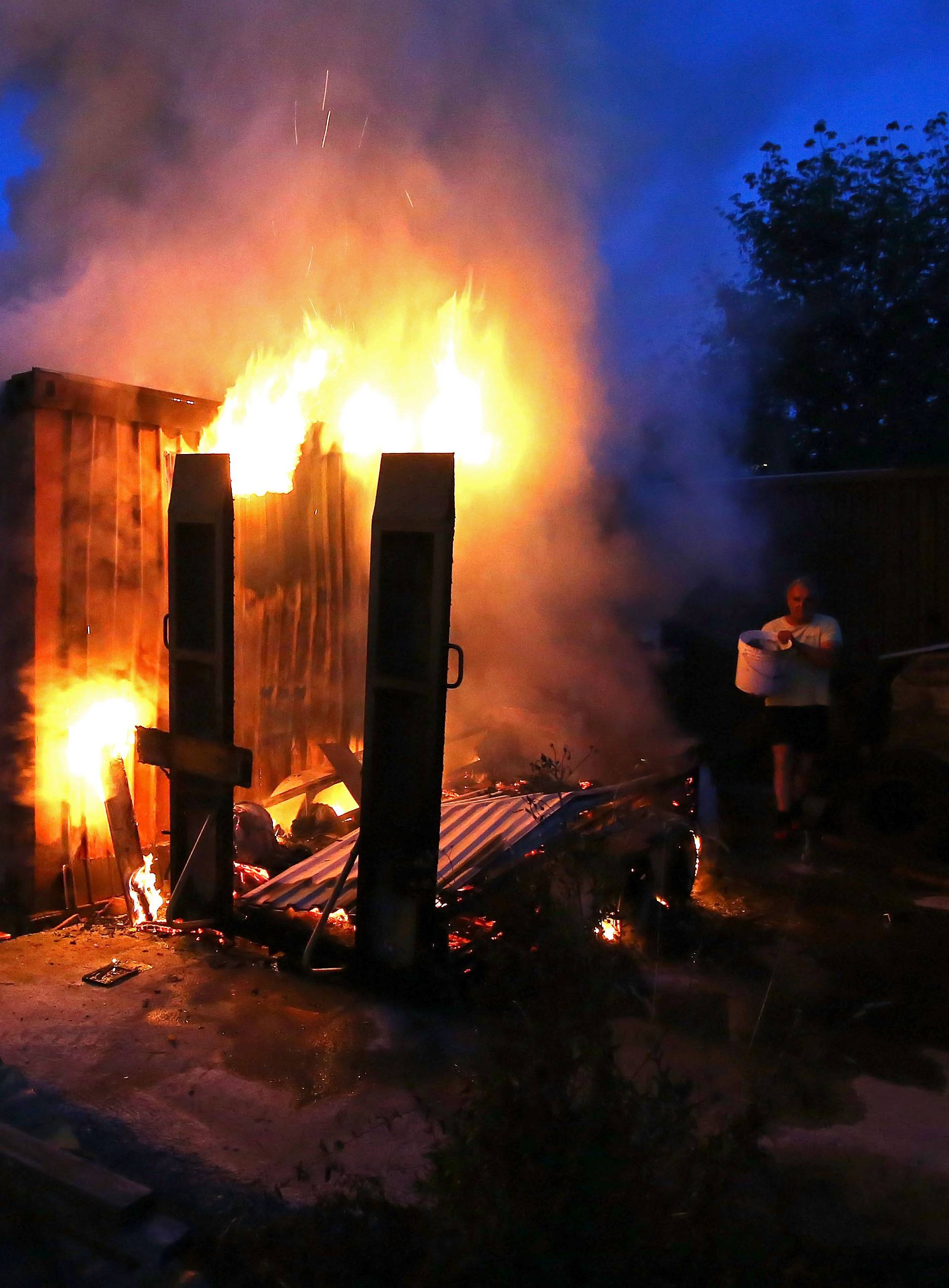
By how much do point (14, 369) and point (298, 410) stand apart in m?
1.99

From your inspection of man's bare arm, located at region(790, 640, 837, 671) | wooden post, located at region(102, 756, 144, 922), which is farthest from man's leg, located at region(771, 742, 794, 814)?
wooden post, located at region(102, 756, 144, 922)

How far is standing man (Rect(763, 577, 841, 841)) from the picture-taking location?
6.70 meters

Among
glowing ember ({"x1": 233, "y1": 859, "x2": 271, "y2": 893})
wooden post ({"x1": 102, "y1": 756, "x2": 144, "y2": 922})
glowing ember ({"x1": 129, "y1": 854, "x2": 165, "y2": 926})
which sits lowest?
glowing ember ({"x1": 129, "y1": 854, "x2": 165, "y2": 926})

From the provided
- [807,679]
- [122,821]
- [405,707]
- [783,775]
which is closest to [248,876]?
[122,821]

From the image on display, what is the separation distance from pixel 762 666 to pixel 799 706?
1.25 ft

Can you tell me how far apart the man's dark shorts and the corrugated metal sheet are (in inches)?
88.1

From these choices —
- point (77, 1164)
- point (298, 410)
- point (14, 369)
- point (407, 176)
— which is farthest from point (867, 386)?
point (77, 1164)

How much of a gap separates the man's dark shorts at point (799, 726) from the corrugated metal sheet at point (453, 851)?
7.34 ft

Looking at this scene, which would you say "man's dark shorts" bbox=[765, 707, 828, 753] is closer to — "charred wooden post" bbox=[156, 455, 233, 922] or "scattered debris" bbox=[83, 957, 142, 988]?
"charred wooden post" bbox=[156, 455, 233, 922]

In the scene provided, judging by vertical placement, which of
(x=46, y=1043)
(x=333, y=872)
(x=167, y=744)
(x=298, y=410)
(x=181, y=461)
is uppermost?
(x=298, y=410)

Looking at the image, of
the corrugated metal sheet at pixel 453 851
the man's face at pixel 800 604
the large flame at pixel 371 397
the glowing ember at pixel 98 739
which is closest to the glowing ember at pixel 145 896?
the glowing ember at pixel 98 739

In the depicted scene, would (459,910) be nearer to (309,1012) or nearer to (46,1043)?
(309,1012)

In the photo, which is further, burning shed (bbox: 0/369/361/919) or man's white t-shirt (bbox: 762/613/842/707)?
man's white t-shirt (bbox: 762/613/842/707)

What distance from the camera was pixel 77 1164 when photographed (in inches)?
116
